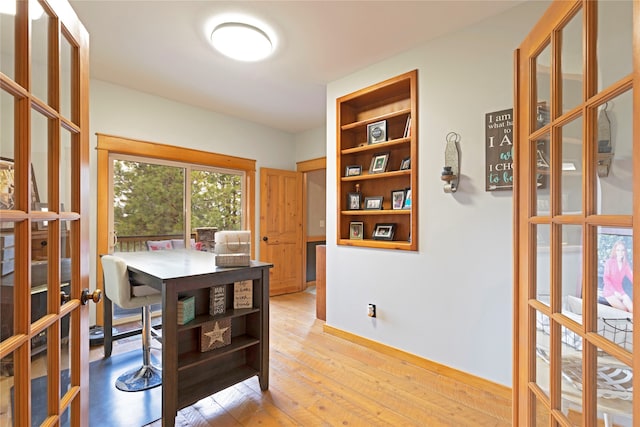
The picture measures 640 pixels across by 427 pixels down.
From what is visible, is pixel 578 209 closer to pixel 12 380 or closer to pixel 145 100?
pixel 12 380

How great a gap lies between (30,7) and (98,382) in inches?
93.4

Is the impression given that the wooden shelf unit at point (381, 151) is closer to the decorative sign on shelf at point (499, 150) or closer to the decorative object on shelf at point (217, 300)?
the decorative sign on shelf at point (499, 150)

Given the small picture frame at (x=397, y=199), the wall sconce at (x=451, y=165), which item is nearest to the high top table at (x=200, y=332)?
the small picture frame at (x=397, y=199)

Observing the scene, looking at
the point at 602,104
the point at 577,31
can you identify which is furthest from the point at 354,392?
the point at 577,31

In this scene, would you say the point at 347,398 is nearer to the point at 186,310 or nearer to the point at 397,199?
the point at 186,310

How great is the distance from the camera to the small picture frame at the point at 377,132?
115 inches

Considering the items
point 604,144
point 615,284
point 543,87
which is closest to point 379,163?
point 543,87

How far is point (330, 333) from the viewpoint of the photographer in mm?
3248

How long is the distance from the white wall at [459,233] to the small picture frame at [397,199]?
0.93 ft

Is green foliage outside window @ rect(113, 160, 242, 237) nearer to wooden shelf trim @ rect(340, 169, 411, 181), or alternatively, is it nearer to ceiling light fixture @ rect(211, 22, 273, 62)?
ceiling light fixture @ rect(211, 22, 273, 62)

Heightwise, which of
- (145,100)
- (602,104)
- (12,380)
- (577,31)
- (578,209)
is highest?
(145,100)

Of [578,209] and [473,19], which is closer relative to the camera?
[578,209]

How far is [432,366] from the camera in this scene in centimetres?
247

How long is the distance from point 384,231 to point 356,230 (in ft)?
1.09
